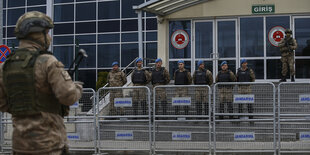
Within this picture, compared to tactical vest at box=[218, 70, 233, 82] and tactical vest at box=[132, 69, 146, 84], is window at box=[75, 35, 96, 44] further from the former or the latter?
tactical vest at box=[218, 70, 233, 82]

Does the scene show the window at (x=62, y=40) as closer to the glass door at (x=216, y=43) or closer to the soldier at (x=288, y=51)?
the glass door at (x=216, y=43)

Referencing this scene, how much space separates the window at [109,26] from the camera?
2730cm

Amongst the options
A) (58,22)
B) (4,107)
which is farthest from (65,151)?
(58,22)

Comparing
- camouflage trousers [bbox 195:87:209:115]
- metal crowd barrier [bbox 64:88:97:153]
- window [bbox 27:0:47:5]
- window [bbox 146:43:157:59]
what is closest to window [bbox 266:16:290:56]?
camouflage trousers [bbox 195:87:209:115]

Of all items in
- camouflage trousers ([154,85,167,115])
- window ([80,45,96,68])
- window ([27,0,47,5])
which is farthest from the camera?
window ([27,0,47,5])

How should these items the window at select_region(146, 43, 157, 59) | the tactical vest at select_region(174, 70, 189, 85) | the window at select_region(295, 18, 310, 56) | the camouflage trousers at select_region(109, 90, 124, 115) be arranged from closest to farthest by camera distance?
the camouflage trousers at select_region(109, 90, 124, 115) < the tactical vest at select_region(174, 70, 189, 85) < the window at select_region(295, 18, 310, 56) < the window at select_region(146, 43, 157, 59)

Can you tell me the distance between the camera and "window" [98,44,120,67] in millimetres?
27234

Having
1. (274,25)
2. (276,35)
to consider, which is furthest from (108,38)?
(276,35)

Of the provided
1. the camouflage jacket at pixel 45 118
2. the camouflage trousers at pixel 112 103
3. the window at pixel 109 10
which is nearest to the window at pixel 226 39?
the camouflage trousers at pixel 112 103

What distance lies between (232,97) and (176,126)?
1.46 m

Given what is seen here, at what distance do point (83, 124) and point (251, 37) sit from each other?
860 cm

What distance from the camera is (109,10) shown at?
27531 mm

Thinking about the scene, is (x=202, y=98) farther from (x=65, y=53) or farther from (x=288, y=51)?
(x=65, y=53)

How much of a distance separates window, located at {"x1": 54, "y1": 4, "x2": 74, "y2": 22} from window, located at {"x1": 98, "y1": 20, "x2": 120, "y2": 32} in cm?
218
